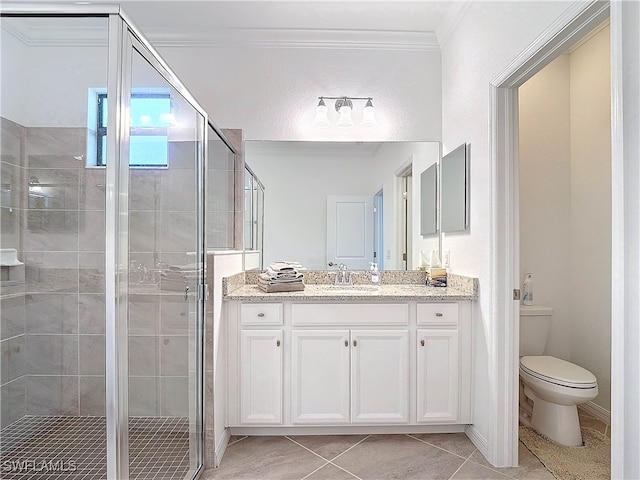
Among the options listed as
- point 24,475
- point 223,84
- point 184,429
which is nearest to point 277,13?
point 223,84

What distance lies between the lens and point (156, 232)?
1.68 m

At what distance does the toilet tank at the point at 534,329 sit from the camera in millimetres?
2719

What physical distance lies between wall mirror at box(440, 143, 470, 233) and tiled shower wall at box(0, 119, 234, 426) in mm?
1618

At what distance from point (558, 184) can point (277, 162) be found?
2036mm

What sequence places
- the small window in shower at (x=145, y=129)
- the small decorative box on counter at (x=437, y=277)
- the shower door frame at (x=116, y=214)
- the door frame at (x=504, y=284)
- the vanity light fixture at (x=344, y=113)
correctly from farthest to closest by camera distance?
the vanity light fixture at (x=344, y=113) < the small decorative box on counter at (x=437, y=277) < the door frame at (x=504, y=284) < the small window in shower at (x=145, y=129) < the shower door frame at (x=116, y=214)

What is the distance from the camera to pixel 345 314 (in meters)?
2.34

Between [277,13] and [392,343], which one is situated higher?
[277,13]

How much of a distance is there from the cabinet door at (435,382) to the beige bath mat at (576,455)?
0.46 m

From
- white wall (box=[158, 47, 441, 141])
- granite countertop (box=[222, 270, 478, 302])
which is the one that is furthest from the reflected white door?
white wall (box=[158, 47, 441, 141])

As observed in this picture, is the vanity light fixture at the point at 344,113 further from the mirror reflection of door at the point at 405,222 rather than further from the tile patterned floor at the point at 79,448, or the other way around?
the tile patterned floor at the point at 79,448

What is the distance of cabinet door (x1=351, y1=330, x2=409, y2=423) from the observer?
2.33 meters

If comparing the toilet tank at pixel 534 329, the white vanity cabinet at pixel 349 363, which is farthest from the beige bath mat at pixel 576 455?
the toilet tank at pixel 534 329

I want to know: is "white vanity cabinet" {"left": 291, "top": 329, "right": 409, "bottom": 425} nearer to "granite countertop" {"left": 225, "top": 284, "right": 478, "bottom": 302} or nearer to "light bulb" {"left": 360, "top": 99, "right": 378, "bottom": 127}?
"granite countertop" {"left": 225, "top": 284, "right": 478, "bottom": 302}

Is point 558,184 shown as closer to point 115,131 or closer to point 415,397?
point 415,397
